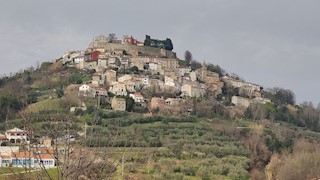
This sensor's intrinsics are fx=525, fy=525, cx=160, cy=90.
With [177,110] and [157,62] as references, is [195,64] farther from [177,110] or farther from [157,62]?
[177,110]

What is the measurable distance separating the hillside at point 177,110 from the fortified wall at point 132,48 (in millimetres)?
255

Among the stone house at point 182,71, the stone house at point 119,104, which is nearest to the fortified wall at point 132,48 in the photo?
the stone house at point 182,71

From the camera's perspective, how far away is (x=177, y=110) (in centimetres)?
5838

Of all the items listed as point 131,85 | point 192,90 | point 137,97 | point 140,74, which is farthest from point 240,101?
point 137,97

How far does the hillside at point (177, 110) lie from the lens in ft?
123

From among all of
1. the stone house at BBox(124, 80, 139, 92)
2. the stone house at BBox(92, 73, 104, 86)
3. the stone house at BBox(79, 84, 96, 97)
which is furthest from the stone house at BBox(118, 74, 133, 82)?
the stone house at BBox(79, 84, 96, 97)

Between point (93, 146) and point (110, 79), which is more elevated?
point (110, 79)

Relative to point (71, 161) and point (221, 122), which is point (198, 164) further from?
point (71, 161)

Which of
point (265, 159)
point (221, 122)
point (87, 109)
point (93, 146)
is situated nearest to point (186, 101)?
point (221, 122)

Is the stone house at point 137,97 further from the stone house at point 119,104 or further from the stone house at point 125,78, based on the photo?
the stone house at point 125,78

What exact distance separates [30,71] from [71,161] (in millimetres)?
75443

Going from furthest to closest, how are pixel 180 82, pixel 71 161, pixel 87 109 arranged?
pixel 180 82
pixel 87 109
pixel 71 161

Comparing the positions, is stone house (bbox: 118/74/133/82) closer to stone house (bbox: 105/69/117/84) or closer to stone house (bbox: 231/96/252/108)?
stone house (bbox: 105/69/117/84)

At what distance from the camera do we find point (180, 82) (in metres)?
73.1
